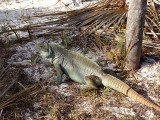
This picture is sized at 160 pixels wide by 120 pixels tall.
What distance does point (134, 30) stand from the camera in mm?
3131

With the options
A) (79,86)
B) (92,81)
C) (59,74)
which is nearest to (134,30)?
(92,81)

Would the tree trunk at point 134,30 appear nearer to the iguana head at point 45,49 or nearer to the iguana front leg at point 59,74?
the iguana front leg at point 59,74

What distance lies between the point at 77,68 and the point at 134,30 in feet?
3.78

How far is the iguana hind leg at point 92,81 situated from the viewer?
Result: 3021 millimetres

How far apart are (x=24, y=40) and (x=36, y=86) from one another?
1759mm

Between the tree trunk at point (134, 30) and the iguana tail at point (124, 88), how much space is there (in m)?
0.66

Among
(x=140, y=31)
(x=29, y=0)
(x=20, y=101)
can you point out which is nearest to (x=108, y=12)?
(x=140, y=31)

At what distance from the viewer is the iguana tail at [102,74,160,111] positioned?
266 cm

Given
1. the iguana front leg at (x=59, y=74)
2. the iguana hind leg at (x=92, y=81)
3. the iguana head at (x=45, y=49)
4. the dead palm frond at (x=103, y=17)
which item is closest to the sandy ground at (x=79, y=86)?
the iguana front leg at (x=59, y=74)

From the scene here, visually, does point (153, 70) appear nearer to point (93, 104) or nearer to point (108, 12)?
point (93, 104)

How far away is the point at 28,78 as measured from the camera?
3373mm

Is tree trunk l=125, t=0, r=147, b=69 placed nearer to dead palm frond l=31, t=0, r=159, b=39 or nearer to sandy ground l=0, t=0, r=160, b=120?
sandy ground l=0, t=0, r=160, b=120

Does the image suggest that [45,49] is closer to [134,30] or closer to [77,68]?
[77,68]

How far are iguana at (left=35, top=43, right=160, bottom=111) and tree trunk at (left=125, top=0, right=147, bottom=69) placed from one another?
0.66 meters
